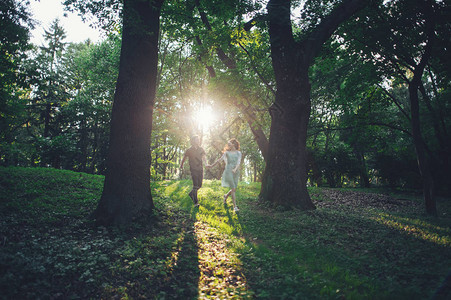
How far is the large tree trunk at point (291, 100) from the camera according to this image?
25.6ft

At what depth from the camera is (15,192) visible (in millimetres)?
6453

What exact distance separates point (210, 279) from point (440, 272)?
11.2ft

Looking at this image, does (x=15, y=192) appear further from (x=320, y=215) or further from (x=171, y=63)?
(x=171, y=63)

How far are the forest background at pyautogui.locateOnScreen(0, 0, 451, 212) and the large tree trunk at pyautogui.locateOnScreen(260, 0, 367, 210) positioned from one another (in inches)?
33.4

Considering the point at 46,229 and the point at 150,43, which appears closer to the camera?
the point at 46,229

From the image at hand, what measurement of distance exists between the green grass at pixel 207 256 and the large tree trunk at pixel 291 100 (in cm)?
139

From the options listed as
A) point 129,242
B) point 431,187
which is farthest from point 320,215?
point 431,187

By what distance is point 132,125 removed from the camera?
5.46 m

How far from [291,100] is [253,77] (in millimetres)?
4844

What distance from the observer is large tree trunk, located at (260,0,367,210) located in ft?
25.6

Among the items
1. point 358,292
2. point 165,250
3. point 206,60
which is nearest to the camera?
point 358,292

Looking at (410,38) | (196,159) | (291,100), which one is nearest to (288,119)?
(291,100)

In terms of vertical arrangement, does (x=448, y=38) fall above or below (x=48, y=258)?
above

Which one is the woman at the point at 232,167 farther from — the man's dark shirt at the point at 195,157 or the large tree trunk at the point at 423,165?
the large tree trunk at the point at 423,165
